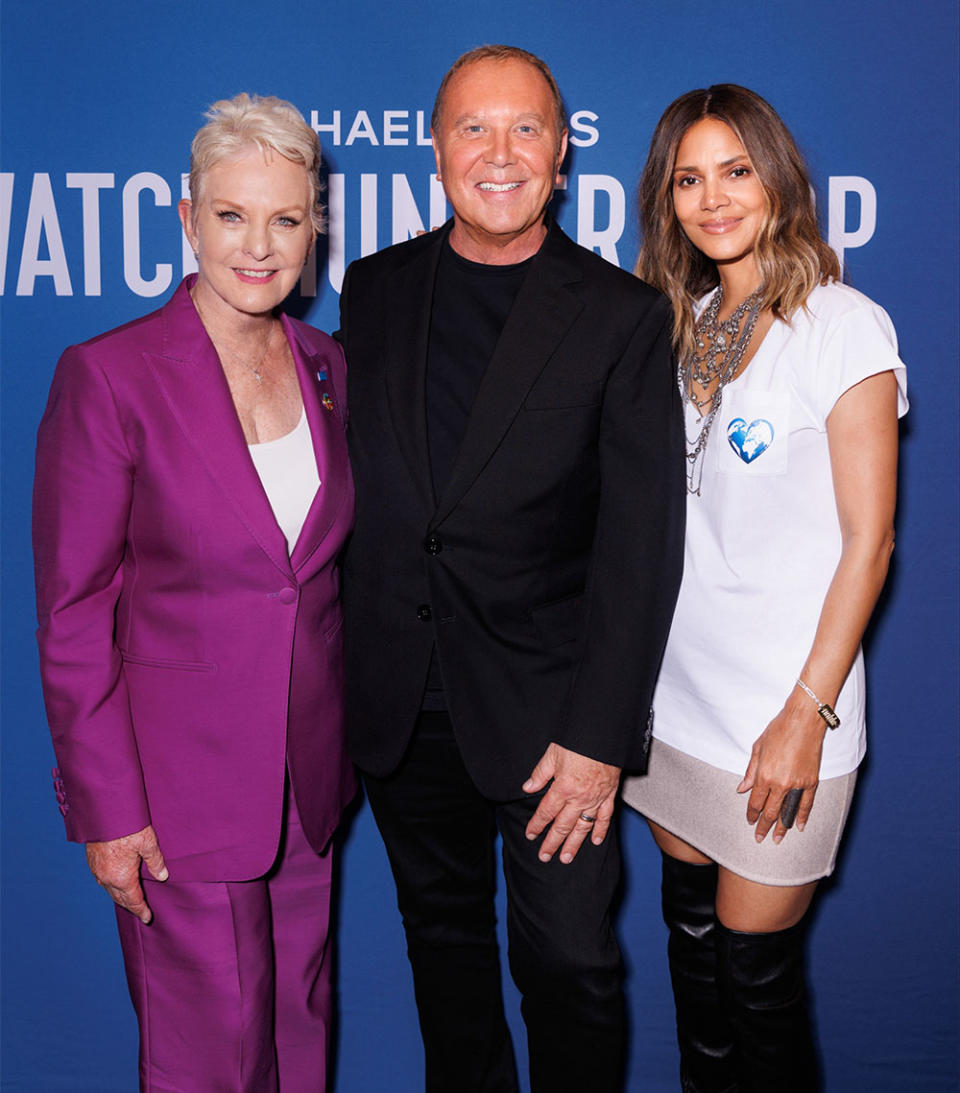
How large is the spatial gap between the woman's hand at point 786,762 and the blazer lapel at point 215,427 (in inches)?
32.9

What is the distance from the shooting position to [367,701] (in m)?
1.92

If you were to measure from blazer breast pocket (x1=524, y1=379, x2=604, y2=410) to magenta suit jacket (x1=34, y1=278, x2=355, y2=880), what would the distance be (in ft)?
1.12

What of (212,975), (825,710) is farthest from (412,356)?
(212,975)

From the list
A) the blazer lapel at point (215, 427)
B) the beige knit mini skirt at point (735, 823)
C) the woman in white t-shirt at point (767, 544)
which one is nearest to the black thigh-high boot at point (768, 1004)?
the woman in white t-shirt at point (767, 544)

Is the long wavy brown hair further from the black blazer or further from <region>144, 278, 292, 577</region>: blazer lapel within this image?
<region>144, 278, 292, 577</region>: blazer lapel

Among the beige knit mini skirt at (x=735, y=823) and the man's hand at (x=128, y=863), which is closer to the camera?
the man's hand at (x=128, y=863)

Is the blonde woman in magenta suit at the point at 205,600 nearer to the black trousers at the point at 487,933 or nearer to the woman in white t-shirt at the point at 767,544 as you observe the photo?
the black trousers at the point at 487,933

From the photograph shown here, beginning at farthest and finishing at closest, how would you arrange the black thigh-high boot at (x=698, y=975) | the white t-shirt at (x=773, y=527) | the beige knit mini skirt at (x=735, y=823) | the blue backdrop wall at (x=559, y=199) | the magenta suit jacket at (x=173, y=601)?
the blue backdrop wall at (x=559, y=199)
the black thigh-high boot at (x=698, y=975)
the beige knit mini skirt at (x=735, y=823)
the white t-shirt at (x=773, y=527)
the magenta suit jacket at (x=173, y=601)

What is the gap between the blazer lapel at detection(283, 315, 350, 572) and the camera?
176cm

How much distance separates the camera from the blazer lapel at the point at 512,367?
176 centimetres

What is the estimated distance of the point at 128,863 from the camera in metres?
1.73

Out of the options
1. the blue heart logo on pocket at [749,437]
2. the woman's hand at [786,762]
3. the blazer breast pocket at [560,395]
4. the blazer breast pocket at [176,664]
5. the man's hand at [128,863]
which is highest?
the blazer breast pocket at [560,395]

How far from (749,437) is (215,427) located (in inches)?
33.6

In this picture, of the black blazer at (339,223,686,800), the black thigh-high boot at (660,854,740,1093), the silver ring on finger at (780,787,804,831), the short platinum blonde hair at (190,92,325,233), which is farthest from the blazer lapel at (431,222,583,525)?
the black thigh-high boot at (660,854,740,1093)
